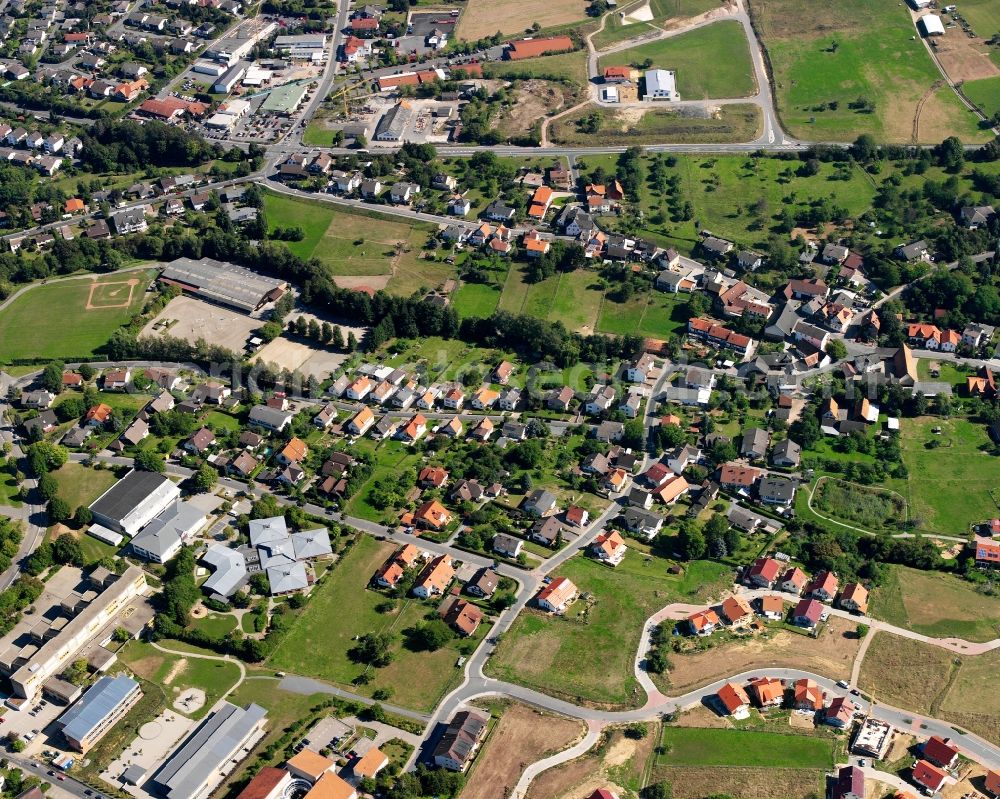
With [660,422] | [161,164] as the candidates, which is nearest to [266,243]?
[161,164]

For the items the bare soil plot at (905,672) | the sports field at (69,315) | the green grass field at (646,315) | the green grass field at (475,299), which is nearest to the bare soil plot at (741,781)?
the bare soil plot at (905,672)


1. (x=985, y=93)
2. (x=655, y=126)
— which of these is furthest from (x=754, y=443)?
(x=985, y=93)

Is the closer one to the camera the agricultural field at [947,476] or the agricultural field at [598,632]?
the agricultural field at [598,632]

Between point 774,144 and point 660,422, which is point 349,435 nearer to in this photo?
point 660,422

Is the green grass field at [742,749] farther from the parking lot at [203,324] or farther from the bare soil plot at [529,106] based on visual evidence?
the bare soil plot at [529,106]

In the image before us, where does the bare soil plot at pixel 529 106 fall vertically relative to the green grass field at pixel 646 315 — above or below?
above

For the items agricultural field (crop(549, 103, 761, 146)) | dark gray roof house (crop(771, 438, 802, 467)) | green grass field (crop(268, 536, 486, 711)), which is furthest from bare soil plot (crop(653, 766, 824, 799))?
agricultural field (crop(549, 103, 761, 146))
